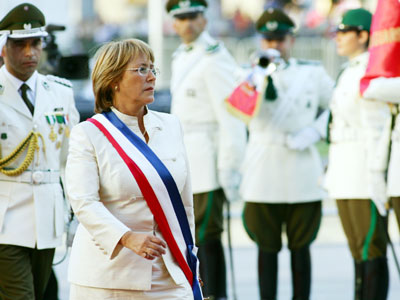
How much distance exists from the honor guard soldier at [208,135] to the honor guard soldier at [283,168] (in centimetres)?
15

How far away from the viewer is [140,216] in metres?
4.20

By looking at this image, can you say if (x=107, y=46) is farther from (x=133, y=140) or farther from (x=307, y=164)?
(x=307, y=164)

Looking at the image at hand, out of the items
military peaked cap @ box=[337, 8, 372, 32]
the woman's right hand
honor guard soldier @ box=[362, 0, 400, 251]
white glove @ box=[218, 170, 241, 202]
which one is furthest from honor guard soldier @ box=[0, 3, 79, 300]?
military peaked cap @ box=[337, 8, 372, 32]

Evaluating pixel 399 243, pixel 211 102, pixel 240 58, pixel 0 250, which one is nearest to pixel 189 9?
pixel 211 102

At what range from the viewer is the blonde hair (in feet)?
14.1

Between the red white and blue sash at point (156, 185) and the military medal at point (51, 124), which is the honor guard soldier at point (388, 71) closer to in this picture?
the red white and blue sash at point (156, 185)

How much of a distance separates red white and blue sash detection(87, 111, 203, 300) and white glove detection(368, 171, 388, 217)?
73.5 inches

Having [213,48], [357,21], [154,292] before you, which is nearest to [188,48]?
[213,48]

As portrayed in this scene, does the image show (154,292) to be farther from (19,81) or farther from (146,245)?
(19,81)

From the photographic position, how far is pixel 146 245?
12.9ft

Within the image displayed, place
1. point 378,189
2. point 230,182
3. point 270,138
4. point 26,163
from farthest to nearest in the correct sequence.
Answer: point 230,182 → point 270,138 → point 378,189 → point 26,163

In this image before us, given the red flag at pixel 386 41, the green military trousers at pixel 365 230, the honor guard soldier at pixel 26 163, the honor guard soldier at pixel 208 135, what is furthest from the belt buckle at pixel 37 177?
the green military trousers at pixel 365 230

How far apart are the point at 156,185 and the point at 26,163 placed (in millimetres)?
1478

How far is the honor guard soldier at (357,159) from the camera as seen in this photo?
6.48 m
